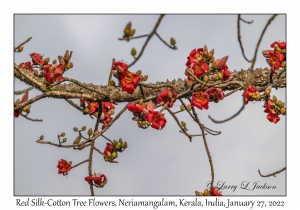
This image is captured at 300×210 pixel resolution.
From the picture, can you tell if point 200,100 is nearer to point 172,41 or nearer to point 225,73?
point 225,73

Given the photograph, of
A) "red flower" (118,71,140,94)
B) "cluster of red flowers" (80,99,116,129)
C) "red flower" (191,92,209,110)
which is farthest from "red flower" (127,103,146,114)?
"cluster of red flowers" (80,99,116,129)

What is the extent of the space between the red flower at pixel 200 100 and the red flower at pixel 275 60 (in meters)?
0.66

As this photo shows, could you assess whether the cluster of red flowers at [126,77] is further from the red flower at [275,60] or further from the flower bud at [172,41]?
the red flower at [275,60]

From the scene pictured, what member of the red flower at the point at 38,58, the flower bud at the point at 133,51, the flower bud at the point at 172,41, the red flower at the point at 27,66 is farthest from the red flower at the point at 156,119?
the red flower at the point at 27,66

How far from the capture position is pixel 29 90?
282cm

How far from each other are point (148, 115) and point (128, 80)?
34 centimetres

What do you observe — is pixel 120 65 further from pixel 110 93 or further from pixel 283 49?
pixel 283 49

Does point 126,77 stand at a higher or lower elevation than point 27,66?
lower

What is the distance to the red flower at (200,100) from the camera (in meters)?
2.60

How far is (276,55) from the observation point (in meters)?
2.91

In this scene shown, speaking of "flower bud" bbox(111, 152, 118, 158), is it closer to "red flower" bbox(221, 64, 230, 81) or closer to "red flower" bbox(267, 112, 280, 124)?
"red flower" bbox(221, 64, 230, 81)

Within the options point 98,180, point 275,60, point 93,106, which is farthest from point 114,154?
point 275,60
